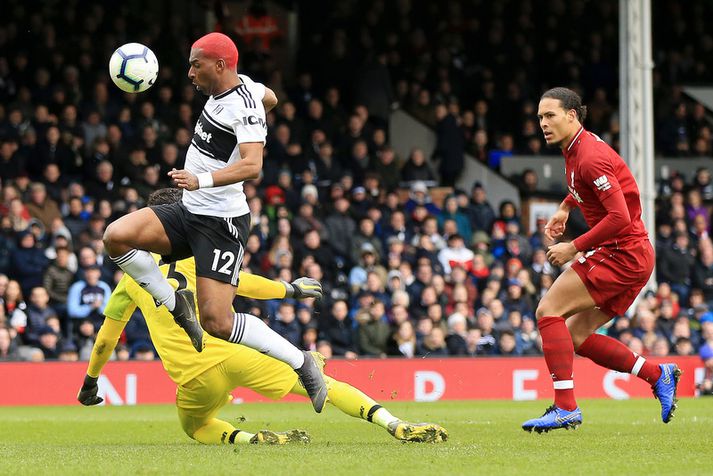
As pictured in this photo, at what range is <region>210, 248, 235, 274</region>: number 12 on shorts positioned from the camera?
8039 millimetres

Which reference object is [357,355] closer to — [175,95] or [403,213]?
[403,213]

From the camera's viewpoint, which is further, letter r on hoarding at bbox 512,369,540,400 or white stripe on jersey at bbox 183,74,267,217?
letter r on hoarding at bbox 512,369,540,400

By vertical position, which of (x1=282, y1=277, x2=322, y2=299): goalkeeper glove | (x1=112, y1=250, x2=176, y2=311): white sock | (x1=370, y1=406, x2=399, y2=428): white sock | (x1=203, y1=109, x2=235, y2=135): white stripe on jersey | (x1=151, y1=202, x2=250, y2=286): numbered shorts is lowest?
(x1=370, y1=406, x2=399, y2=428): white sock

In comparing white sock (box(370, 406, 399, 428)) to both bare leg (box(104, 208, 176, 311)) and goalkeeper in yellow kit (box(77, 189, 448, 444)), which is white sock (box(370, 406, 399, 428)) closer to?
goalkeeper in yellow kit (box(77, 189, 448, 444))

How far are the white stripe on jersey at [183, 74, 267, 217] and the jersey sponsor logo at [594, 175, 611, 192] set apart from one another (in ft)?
7.41

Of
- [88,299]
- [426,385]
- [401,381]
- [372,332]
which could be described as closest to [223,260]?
[401,381]

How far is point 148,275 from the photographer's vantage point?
27.0 feet

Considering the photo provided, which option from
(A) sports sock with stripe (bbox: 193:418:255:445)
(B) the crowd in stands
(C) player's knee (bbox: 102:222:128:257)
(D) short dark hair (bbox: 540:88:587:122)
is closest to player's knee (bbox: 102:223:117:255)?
(C) player's knee (bbox: 102:222:128:257)

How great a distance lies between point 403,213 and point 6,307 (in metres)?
6.40

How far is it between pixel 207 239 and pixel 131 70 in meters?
1.41

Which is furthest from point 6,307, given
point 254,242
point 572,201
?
point 572,201

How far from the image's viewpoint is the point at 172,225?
8156 millimetres

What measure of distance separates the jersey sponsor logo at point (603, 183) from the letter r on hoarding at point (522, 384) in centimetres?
768

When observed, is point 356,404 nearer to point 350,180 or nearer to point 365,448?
point 365,448
